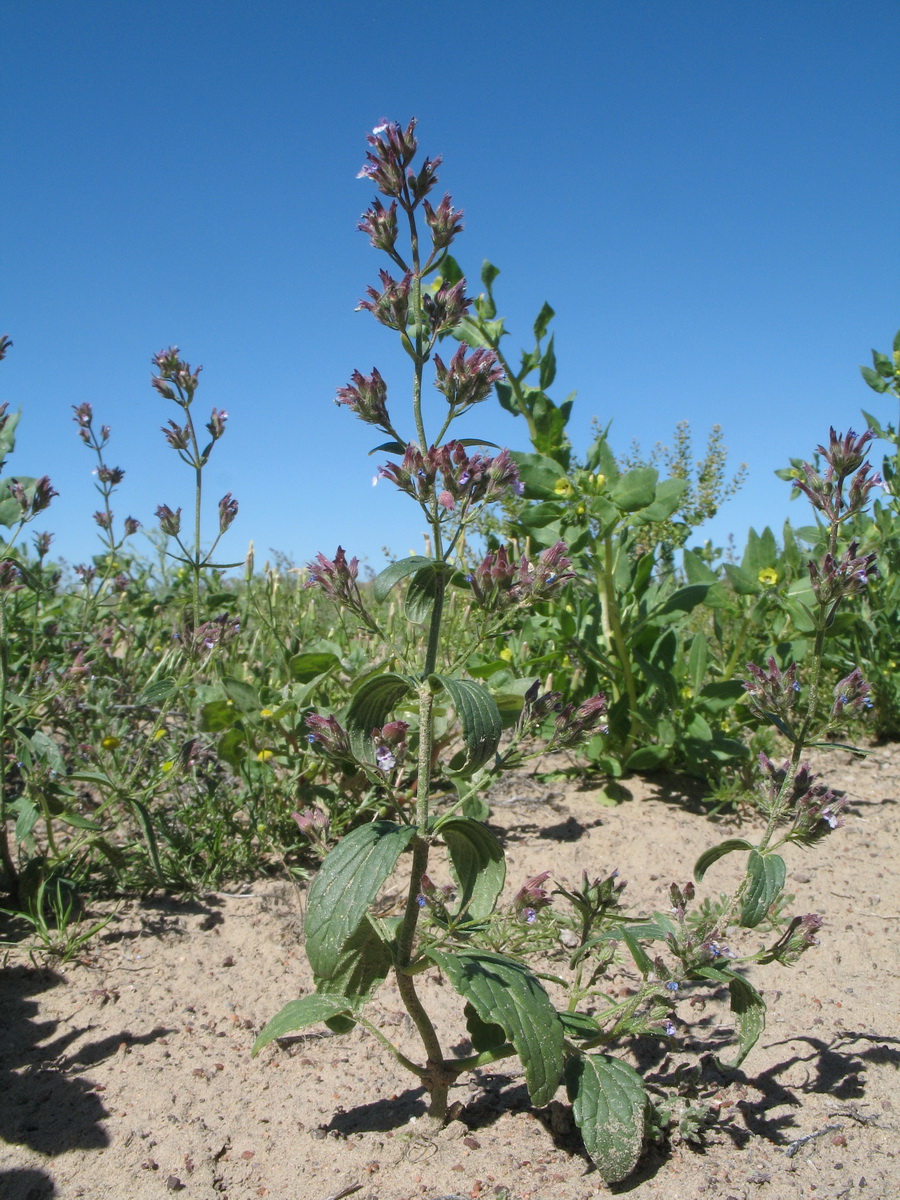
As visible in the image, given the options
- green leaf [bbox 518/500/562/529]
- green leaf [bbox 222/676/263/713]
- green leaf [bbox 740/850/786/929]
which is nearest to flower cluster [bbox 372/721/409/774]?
green leaf [bbox 740/850/786/929]

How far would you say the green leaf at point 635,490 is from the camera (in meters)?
2.92

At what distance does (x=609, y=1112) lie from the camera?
1.52 metres

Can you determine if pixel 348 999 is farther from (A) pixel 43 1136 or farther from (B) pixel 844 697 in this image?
(B) pixel 844 697

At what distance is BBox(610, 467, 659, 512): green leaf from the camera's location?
292 centimetres

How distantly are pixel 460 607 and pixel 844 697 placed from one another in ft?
8.65

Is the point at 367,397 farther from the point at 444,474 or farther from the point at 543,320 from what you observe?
the point at 543,320

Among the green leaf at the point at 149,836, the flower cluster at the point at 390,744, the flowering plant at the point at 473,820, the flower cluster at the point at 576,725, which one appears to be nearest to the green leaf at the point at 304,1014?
the flowering plant at the point at 473,820

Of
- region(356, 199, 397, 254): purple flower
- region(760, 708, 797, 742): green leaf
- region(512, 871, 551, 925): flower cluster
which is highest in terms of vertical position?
region(356, 199, 397, 254): purple flower

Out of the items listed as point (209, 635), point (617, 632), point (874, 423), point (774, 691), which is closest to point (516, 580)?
point (774, 691)

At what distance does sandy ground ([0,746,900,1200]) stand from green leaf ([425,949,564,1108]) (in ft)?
1.01

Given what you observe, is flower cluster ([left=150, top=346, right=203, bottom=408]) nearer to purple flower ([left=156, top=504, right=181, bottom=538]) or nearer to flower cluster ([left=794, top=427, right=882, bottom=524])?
purple flower ([left=156, top=504, right=181, bottom=538])

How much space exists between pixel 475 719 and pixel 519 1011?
50cm

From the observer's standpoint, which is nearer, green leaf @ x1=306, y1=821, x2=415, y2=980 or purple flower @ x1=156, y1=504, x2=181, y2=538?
green leaf @ x1=306, y1=821, x2=415, y2=980

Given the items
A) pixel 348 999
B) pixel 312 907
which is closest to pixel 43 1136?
pixel 348 999
